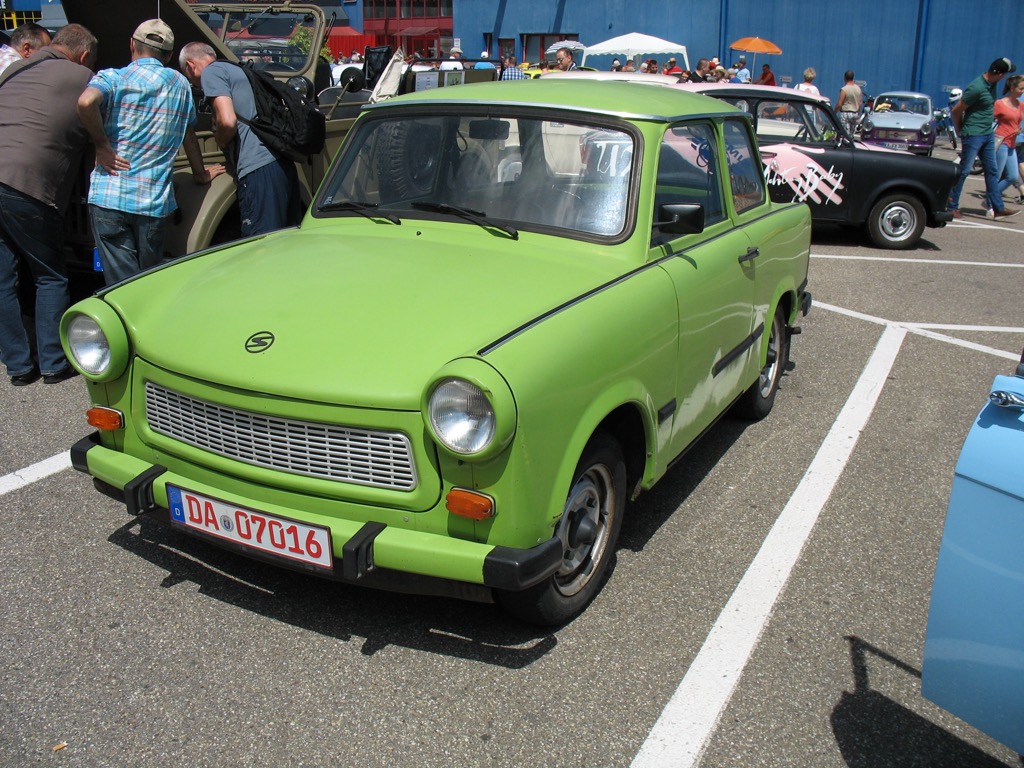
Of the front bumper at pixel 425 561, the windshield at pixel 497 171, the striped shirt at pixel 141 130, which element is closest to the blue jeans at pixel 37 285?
the striped shirt at pixel 141 130

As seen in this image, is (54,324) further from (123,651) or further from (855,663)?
(855,663)

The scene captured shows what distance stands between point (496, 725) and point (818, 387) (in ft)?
12.1

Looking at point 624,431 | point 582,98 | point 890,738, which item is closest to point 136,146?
point 582,98

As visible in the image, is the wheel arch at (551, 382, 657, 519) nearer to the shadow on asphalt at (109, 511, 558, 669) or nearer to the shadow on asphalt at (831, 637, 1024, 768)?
the shadow on asphalt at (109, 511, 558, 669)

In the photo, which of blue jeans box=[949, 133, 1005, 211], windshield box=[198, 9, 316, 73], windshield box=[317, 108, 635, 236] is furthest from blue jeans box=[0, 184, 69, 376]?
blue jeans box=[949, 133, 1005, 211]

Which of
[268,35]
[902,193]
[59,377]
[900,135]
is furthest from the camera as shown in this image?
[900,135]

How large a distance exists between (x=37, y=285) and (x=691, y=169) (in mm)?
3784

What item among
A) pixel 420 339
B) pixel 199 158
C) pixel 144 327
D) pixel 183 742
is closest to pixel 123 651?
pixel 183 742

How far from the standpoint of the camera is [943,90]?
87.1 feet

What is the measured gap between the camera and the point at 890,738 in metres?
2.63

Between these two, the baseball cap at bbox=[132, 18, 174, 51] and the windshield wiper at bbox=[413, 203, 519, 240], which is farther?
the baseball cap at bbox=[132, 18, 174, 51]

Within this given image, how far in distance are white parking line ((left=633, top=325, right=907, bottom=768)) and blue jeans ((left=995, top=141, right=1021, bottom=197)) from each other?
29.2 ft

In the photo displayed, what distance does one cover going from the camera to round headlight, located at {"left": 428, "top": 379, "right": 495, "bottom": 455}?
8.21 feet

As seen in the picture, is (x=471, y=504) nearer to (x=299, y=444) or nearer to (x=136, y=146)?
(x=299, y=444)
